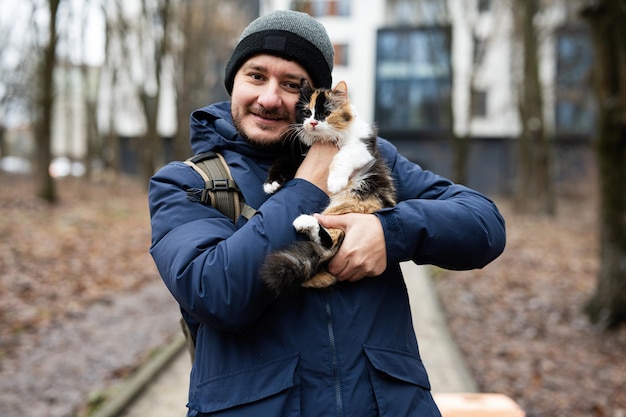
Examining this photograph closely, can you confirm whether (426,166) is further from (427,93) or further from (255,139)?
(255,139)

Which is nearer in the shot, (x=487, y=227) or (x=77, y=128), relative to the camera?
(x=487, y=227)

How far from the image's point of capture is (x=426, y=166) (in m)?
36.8

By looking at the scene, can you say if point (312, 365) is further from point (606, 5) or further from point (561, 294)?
point (561, 294)

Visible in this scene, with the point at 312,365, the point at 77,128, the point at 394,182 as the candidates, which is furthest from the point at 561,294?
the point at 77,128

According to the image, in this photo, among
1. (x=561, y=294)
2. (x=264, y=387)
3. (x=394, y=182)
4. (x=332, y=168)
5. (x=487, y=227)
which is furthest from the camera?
(x=561, y=294)

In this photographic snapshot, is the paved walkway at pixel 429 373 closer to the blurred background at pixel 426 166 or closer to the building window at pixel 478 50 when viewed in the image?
the blurred background at pixel 426 166

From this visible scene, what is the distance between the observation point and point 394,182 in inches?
109

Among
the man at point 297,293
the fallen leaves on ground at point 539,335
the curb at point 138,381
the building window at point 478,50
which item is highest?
the building window at point 478,50

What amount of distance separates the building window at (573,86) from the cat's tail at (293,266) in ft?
93.5

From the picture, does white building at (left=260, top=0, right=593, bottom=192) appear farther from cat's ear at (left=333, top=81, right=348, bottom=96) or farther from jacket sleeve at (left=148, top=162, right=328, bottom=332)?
jacket sleeve at (left=148, top=162, right=328, bottom=332)

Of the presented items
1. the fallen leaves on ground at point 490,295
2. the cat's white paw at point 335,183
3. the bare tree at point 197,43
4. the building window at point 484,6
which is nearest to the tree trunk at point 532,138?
the fallen leaves on ground at point 490,295

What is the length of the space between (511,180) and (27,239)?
103 feet

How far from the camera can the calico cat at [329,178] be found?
198 centimetres

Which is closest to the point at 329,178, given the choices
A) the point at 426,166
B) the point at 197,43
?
the point at 197,43
